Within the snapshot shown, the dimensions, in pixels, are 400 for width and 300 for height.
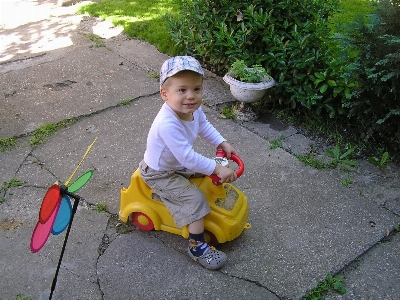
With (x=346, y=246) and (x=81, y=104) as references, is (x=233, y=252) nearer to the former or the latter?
(x=346, y=246)

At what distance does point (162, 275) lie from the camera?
255 cm

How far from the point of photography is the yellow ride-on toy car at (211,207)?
261 cm

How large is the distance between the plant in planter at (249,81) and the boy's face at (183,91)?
4.91ft

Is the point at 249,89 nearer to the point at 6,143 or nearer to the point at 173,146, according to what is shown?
the point at 173,146

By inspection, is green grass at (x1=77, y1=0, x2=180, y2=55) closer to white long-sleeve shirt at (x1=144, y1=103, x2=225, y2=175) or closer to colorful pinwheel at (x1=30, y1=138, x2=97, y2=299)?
white long-sleeve shirt at (x1=144, y1=103, x2=225, y2=175)

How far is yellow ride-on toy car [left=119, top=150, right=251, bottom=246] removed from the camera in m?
2.61

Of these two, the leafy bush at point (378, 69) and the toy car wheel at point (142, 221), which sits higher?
the leafy bush at point (378, 69)

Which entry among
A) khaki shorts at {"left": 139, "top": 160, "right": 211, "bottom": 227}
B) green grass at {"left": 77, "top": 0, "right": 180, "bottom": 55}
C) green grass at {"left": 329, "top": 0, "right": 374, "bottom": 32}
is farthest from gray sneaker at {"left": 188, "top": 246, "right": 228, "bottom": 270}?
green grass at {"left": 329, "top": 0, "right": 374, "bottom": 32}

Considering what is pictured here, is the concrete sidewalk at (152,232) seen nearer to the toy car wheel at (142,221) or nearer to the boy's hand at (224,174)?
the toy car wheel at (142,221)

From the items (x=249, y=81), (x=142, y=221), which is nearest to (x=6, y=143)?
(x=142, y=221)

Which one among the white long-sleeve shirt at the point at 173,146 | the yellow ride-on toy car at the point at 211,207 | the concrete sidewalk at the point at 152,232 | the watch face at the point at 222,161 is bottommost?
the concrete sidewalk at the point at 152,232

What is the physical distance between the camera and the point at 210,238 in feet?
8.90

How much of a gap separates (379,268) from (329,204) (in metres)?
0.60

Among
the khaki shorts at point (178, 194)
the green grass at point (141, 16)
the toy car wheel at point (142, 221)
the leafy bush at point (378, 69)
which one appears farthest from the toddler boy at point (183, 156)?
the green grass at point (141, 16)
